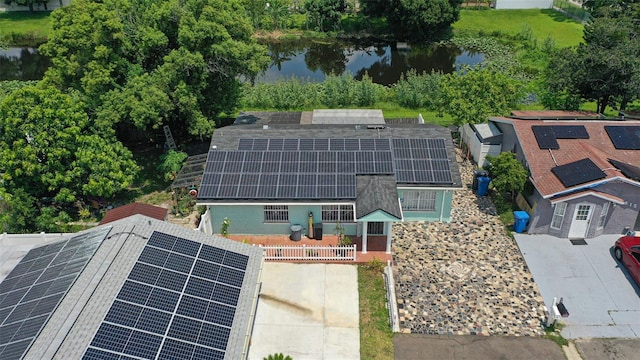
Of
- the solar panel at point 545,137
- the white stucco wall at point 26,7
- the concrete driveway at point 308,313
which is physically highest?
the solar panel at point 545,137

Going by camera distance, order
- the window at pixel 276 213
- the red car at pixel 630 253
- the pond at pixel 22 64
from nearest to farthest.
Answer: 1. the red car at pixel 630 253
2. the window at pixel 276 213
3. the pond at pixel 22 64

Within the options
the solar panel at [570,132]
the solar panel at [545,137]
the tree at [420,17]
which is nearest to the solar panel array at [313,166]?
the solar panel at [545,137]

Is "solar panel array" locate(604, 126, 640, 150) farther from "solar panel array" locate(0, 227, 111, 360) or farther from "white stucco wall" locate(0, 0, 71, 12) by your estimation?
"white stucco wall" locate(0, 0, 71, 12)

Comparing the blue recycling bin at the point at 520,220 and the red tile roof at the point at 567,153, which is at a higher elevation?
the red tile roof at the point at 567,153

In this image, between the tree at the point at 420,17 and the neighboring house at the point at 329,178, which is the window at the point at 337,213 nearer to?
the neighboring house at the point at 329,178

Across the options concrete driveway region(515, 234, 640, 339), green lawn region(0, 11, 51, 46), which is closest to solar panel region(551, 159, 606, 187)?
concrete driveway region(515, 234, 640, 339)

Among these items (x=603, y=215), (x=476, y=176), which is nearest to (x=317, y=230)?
(x=476, y=176)
